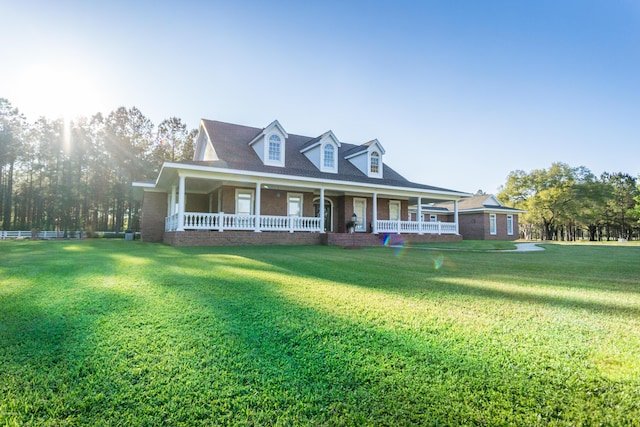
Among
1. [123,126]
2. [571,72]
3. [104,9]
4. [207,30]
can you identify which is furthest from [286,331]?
[123,126]

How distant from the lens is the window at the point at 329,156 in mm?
16969

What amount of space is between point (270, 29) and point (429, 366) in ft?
40.3

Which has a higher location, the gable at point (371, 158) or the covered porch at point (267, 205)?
the gable at point (371, 158)

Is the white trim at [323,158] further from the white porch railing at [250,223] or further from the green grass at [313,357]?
the green grass at [313,357]

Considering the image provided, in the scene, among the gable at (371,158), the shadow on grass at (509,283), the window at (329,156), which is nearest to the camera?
the shadow on grass at (509,283)

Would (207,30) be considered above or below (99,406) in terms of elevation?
above

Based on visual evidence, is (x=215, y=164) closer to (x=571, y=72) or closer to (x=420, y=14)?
(x=420, y=14)

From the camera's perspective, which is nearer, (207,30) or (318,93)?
(207,30)

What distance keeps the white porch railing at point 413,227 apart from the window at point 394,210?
6.65 ft

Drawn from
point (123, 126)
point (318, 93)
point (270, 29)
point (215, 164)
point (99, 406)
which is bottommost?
point (99, 406)

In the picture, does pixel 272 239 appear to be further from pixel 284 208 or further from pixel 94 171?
pixel 94 171

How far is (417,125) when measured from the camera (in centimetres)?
1512

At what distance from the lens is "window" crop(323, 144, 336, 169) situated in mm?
16969

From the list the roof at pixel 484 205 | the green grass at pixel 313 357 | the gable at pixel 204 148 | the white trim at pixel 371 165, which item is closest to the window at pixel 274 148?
the gable at pixel 204 148
